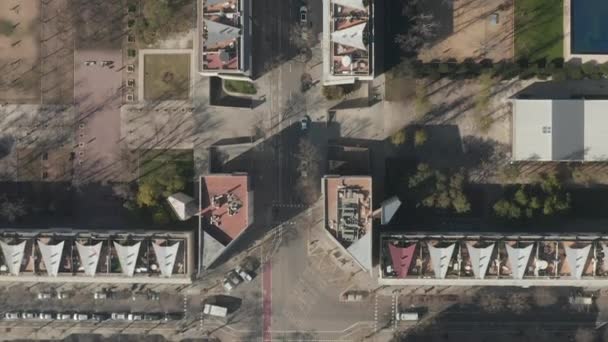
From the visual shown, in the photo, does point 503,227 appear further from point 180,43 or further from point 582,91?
point 180,43

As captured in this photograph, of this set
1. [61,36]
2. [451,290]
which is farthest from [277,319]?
[61,36]

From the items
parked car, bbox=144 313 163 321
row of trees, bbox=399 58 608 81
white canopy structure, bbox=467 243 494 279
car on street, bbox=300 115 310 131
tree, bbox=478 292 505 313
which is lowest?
parked car, bbox=144 313 163 321

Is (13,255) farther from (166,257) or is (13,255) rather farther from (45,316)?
(166,257)

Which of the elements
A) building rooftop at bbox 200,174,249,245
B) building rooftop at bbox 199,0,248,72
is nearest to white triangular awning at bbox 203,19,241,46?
building rooftop at bbox 199,0,248,72

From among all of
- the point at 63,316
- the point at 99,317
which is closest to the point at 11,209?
the point at 63,316

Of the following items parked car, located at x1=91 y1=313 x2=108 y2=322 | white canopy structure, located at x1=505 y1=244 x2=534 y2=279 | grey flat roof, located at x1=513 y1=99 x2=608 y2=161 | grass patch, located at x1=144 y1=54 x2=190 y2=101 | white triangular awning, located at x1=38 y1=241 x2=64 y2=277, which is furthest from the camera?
grass patch, located at x1=144 y1=54 x2=190 y2=101

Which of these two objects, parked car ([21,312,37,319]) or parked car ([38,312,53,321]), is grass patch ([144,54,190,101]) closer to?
parked car ([38,312,53,321])
